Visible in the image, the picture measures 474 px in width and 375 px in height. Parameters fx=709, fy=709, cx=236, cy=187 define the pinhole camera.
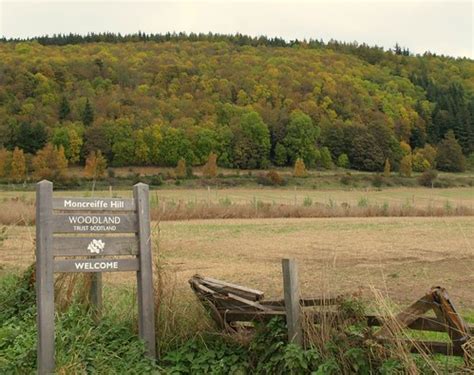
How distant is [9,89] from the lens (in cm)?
12481

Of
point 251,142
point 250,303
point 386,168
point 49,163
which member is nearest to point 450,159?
point 386,168

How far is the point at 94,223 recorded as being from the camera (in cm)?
735

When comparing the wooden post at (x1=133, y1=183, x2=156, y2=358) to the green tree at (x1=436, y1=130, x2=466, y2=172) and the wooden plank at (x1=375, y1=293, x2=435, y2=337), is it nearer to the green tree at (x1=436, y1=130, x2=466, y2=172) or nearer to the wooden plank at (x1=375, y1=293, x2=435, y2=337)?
the wooden plank at (x1=375, y1=293, x2=435, y2=337)

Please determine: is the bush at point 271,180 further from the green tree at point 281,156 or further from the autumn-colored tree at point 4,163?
the autumn-colored tree at point 4,163

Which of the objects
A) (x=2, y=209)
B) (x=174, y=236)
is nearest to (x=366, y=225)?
(x=174, y=236)

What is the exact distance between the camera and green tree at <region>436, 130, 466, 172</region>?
429 feet

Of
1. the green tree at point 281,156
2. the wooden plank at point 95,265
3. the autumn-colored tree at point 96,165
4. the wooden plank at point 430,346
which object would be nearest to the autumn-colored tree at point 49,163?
the autumn-colored tree at point 96,165

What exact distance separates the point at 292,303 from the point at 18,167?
9538 cm

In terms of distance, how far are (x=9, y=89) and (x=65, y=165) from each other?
30420mm

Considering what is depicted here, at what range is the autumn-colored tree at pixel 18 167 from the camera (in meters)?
96.9

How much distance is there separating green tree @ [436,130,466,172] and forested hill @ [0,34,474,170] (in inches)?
108

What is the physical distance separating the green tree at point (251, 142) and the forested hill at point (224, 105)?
0.18m

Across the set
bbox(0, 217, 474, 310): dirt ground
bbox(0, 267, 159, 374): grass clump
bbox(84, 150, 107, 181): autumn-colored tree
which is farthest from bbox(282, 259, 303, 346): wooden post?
bbox(84, 150, 107, 181): autumn-colored tree

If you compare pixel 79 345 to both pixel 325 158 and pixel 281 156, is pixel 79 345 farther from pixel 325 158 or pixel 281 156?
pixel 325 158
